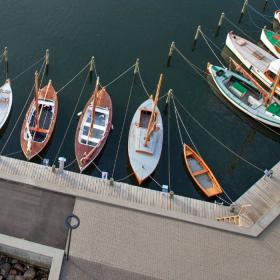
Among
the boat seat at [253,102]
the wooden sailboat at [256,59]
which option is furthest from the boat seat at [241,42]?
the boat seat at [253,102]

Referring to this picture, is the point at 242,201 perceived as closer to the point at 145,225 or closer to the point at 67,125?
the point at 145,225

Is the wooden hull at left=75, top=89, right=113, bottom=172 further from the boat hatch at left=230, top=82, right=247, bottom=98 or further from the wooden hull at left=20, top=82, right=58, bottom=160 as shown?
the boat hatch at left=230, top=82, right=247, bottom=98

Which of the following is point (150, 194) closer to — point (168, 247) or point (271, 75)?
point (168, 247)

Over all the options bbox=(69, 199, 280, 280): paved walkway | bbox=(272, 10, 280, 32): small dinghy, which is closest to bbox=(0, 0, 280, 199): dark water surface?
bbox=(272, 10, 280, 32): small dinghy

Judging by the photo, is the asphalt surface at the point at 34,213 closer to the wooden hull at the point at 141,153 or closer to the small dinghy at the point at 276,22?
the wooden hull at the point at 141,153

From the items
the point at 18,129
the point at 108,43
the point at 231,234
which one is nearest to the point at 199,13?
the point at 108,43

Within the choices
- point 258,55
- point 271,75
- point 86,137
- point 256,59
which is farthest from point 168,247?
point 258,55
